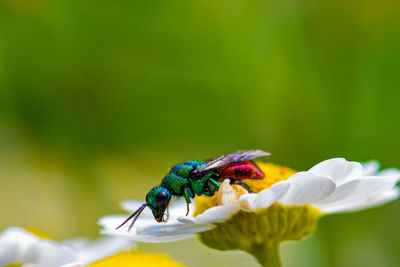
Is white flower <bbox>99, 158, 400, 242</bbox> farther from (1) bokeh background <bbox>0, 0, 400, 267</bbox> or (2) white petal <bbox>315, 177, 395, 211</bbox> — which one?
(1) bokeh background <bbox>0, 0, 400, 267</bbox>

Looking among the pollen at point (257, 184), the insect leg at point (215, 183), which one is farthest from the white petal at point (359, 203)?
the insect leg at point (215, 183)

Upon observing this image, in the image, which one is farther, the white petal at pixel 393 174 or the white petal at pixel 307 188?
the white petal at pixel 393 174

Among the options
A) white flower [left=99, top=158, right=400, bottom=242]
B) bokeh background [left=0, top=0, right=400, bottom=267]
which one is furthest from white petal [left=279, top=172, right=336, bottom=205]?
bokeh background [left=0, top=0, right=400, bottom=267]

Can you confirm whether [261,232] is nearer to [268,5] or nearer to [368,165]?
[368,165]

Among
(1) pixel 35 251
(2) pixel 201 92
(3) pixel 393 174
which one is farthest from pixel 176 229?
(2) pixel 201 92

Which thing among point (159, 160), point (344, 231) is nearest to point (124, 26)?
point (159, 160)

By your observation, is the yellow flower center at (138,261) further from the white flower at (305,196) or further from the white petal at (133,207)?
the white petal at (133,207)

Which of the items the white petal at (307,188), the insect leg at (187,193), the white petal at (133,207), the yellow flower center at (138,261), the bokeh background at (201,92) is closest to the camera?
the yellow flower center at (138,261)
